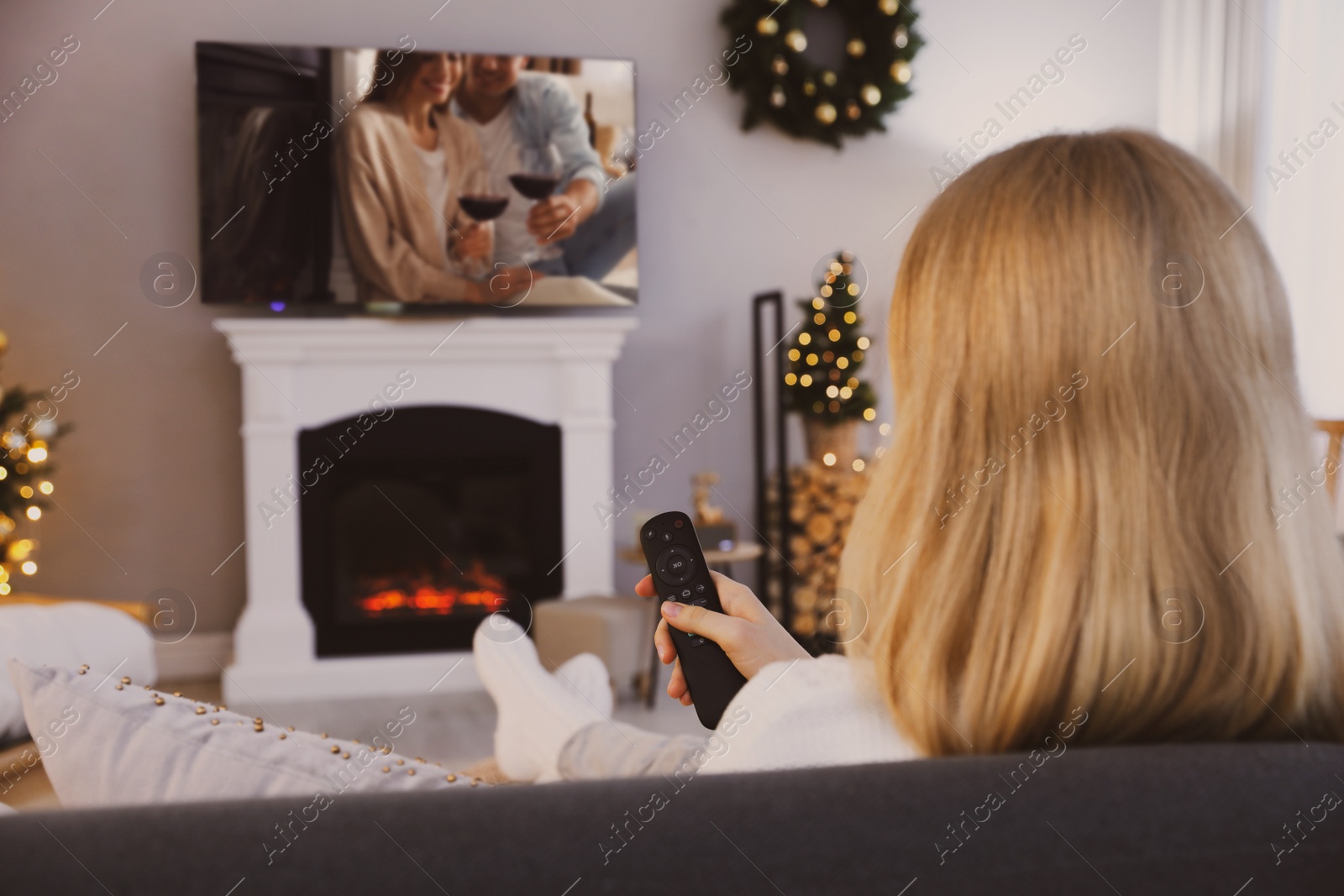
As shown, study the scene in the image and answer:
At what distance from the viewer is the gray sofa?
44 cm

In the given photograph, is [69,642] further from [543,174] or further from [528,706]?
[543,174]

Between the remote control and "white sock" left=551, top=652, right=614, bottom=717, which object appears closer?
the remote control

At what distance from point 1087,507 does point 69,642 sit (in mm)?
1677

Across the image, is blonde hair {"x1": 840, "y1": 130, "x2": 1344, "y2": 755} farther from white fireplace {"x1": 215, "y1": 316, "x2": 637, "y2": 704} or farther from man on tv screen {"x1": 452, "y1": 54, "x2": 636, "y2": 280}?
man on tv screen {"x1": 452, "y1": 54, "x2": 636, "y2": 280}

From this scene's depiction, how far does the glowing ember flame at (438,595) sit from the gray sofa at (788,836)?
10.6 ft

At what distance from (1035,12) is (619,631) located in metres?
3.14

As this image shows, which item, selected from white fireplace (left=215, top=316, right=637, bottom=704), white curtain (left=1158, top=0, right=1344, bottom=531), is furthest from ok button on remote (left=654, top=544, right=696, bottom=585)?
white curtain (left=1158, top=0, right=1344, bottom=531)

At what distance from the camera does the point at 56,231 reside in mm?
3488

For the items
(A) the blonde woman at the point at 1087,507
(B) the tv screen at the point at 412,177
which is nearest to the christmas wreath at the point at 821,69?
(B) the tv screen at the point at 412,177

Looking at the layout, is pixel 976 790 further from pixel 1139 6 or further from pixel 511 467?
pixel 1139 6

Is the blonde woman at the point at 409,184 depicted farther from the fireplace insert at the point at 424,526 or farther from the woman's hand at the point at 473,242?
the fireplace insert at the point at 424,526

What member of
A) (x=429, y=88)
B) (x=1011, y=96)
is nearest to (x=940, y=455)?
(x=429, y=88)

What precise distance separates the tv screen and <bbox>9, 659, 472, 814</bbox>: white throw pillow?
2.99 m

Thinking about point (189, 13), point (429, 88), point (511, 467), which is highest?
point (189, 13)
